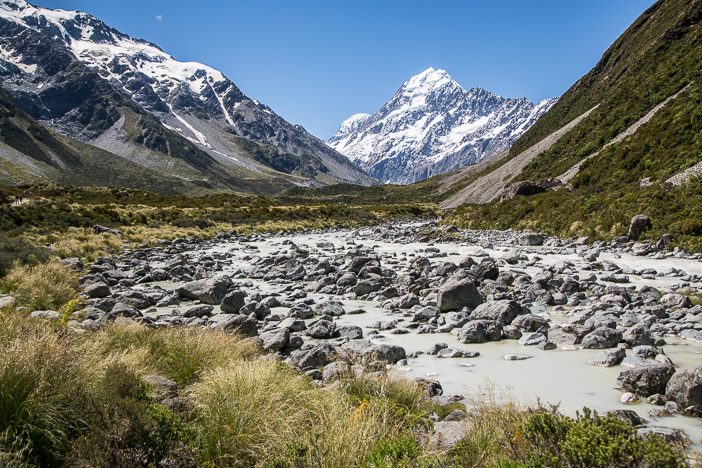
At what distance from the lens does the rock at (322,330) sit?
10734 mm

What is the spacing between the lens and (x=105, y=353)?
691cm

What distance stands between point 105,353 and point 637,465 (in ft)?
22.8

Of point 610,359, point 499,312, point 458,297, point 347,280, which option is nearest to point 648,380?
point 610,359

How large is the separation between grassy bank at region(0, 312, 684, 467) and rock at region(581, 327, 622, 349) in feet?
14.2

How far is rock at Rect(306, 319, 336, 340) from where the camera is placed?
35.2 ft

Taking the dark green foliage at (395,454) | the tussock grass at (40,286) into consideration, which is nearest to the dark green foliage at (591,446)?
the dark green foliage at (395,454)

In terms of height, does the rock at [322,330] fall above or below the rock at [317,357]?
below

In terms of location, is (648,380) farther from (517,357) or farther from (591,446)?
(591,446)

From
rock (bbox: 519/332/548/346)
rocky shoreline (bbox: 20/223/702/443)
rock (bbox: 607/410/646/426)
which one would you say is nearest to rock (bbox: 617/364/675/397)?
rocky shoreline (bbox: 20/223/702/443)

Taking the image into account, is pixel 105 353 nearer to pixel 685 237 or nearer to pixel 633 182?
pixel 685 237

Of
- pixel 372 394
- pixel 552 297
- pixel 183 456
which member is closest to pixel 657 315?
pixel 552 297

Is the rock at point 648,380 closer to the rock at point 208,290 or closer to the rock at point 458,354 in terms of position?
the rock at point 458,354

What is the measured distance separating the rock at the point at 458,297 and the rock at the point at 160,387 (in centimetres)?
843

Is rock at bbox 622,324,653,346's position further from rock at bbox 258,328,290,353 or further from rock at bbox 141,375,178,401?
rock at bbox 141,375,178,401
